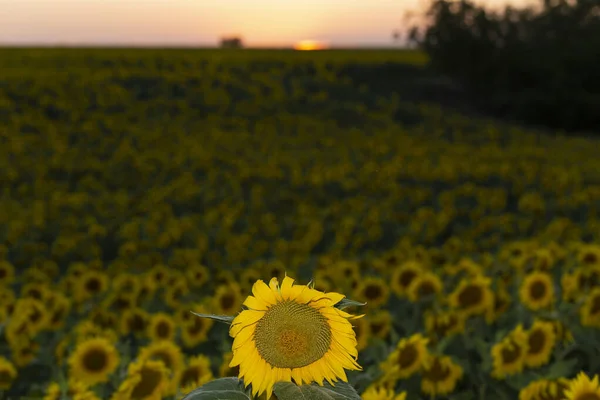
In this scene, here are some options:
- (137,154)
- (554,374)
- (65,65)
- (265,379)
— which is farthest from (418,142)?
(65,65)

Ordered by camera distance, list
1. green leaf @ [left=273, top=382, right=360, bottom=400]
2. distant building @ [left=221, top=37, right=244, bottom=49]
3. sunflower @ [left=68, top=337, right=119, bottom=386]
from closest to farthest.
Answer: green leaf @ [left=273, top=382, right=360, bottom=400] → sunflower @ [left=68, top=337, right=119, bottom=386] → distant building @ [left=221, top=37, right=244, bottom=49]

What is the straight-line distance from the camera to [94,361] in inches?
154

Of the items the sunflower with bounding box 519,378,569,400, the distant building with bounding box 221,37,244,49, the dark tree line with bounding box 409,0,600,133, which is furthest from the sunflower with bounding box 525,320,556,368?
the distant building with bounding box 221,37,244,49

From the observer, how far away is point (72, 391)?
3.04 m

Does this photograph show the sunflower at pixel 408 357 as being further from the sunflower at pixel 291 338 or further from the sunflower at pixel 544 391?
the sunflower at pixel 291 338

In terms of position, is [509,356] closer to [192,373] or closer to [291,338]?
[192,373]

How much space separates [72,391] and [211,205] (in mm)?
10218

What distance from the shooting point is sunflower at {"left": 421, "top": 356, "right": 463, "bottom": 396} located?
328 centimetres

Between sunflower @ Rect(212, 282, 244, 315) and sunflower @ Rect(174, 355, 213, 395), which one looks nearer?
sunflower @ Rect(174, 355, 213, 395)

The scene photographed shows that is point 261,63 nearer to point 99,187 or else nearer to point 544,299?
point 99,187

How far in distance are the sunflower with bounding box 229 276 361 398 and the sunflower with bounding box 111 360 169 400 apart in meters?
1.54

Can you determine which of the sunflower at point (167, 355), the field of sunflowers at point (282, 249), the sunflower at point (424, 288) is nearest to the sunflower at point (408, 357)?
the field of sunflowers at point (282, 249)

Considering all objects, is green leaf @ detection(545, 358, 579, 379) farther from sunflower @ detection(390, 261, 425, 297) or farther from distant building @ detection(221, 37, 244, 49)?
distant building @ detection(221, 37, 244, 49)

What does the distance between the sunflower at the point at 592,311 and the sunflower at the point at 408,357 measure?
1.26 meters
